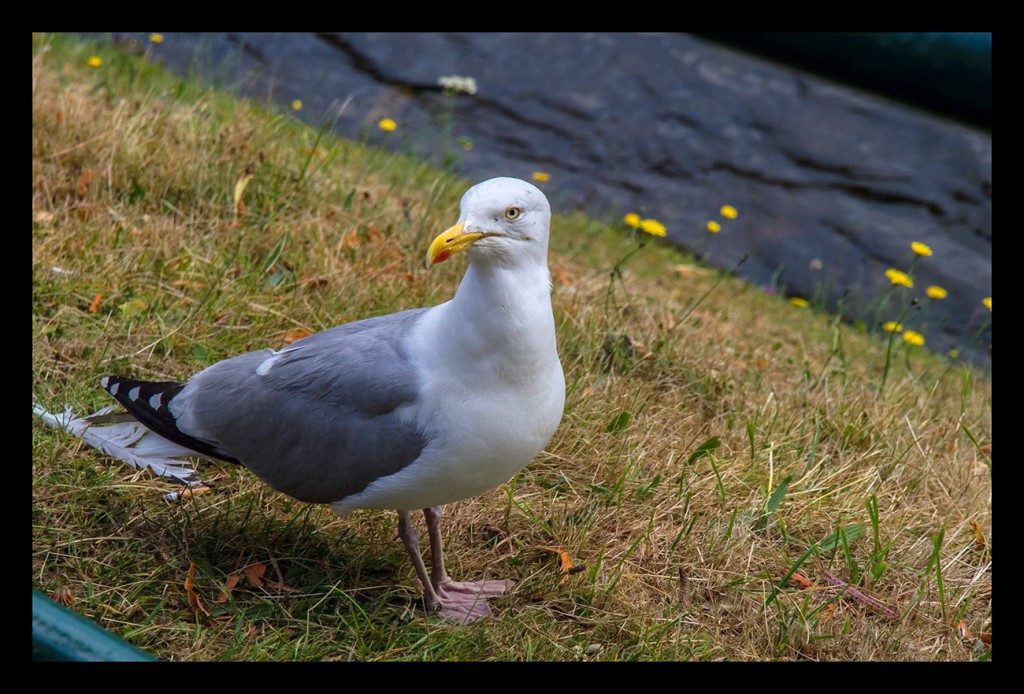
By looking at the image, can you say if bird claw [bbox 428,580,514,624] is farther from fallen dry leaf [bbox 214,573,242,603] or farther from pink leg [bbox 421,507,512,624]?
fallen dry leaf [bbox 214,573,242,603]

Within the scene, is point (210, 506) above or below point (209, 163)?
below

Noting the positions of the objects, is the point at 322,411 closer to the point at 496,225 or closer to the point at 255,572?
the point at 255,572

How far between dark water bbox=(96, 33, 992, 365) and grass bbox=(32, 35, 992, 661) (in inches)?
51.0

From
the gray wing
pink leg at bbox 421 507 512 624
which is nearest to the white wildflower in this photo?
the gray wing

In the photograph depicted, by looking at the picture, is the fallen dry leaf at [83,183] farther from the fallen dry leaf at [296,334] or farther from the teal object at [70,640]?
the teal object at [70,640]

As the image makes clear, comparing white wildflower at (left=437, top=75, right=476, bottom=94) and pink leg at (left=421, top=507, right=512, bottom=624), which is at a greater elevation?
white wildflower at (left=437, top=75, right=476, bottom=94)

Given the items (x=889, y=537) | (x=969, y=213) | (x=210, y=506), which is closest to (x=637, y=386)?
(x=889, y=537)

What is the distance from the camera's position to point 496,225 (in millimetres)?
2416

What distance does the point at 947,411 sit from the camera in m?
4.20

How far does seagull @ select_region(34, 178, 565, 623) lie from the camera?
2.48 meters

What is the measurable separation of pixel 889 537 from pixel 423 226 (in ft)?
8.05

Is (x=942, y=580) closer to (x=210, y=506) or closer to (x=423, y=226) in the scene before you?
(x=210, y=506)

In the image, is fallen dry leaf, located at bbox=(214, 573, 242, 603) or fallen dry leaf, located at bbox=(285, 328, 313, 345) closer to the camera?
fallen dry leaf, located at bbox=(214, 573, 242, 603)

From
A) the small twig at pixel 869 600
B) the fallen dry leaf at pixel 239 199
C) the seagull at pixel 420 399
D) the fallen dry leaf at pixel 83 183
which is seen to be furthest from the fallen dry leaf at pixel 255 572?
the fallen dry leaf at pixel 83 183
